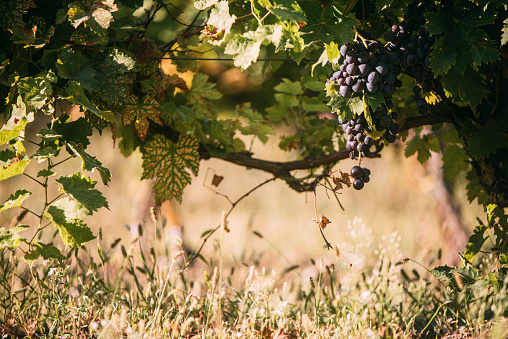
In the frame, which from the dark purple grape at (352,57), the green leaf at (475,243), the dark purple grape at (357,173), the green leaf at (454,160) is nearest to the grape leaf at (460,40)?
the dark purple grape at (352,57)

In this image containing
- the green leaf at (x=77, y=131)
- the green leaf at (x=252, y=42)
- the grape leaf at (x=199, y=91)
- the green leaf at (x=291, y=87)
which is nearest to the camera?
the green leaf at (x=252, y=42)

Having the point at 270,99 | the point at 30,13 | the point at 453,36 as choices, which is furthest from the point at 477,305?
the point at 270,99

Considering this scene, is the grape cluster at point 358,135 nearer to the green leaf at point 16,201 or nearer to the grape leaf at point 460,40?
the grape leaf at point 460,40

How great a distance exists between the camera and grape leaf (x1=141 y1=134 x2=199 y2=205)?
78.5 inches

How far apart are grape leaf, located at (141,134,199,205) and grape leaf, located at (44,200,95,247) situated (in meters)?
0.50

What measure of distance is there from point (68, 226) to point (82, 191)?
128mm

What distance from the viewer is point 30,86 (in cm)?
151

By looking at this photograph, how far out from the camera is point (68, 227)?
149 cm

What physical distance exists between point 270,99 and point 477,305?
19.1 ft

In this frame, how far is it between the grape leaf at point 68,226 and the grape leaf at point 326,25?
97 centimetres

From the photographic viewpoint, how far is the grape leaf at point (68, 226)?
148 cm

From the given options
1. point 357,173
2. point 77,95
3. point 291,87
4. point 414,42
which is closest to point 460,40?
point 414,42

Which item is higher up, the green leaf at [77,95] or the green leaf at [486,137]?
the green leaf at [486,137]

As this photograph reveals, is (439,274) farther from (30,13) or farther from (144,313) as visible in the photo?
(30,13)
